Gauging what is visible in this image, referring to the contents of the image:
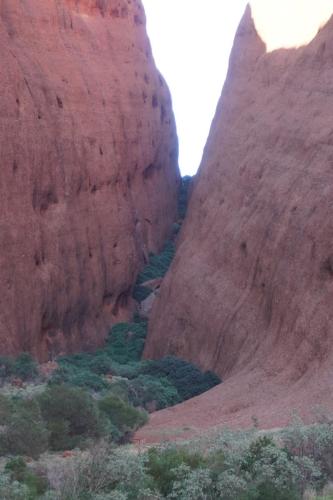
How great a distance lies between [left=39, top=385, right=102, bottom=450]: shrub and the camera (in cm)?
1426

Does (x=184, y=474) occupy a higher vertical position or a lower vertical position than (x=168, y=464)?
lower

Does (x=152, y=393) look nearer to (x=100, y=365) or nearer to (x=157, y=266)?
(x=100, y=365)

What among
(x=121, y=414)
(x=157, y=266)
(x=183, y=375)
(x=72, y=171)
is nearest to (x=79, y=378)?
(x=183, y=375)

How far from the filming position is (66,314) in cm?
2577

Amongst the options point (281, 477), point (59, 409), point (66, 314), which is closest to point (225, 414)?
point (59, 409)

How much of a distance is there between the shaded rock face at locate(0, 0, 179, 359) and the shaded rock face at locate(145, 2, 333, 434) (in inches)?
85.9

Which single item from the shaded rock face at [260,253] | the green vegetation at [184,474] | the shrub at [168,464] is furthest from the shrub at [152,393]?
the shrub at [168,464]

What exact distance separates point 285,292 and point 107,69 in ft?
42.4

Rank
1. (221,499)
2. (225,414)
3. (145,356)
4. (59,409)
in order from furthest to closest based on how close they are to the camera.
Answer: (145,356) → (225,414) → (59,409) → (221,499)

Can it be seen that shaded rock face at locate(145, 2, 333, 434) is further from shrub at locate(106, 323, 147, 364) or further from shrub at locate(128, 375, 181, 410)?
shrub at locate(128, 375, 181, 410)

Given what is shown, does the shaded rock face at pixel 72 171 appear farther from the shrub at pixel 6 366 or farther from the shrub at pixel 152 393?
the shrub at pixel 152 393

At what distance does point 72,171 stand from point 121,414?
11.3 m

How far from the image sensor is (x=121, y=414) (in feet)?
52.5

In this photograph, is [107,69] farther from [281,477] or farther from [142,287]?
[281,477]
